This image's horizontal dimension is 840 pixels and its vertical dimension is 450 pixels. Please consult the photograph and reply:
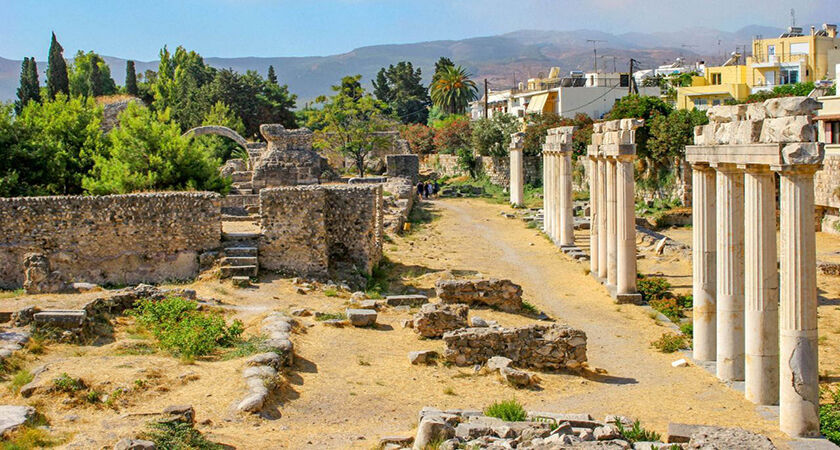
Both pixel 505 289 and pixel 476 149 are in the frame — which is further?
pixel 476 149

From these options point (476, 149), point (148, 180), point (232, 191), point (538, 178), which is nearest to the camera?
point (148, 180)

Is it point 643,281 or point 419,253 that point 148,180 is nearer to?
point 419,253

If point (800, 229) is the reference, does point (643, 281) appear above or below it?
below

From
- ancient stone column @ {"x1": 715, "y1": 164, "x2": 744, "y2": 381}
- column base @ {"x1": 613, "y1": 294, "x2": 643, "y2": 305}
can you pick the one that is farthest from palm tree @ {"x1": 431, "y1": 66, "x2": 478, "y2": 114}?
ancient stone column @ {"x1": 715, "y1": 164, "x2": 744, "y2": 381}

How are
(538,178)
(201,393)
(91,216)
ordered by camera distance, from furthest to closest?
(538,178) → (91,216) → (201,393)

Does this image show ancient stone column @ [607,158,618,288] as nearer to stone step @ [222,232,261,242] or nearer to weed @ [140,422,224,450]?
stone step @ [222,232,261,242]

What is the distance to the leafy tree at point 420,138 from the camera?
219 ft


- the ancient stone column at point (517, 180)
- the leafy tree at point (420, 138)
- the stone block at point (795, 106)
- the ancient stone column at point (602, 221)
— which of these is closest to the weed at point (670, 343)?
the stone block at point (795, 106)

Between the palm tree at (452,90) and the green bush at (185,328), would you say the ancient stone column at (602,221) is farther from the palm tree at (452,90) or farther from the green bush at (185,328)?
the palm tree at (452,90)

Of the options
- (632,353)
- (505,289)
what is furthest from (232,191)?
(632,353)

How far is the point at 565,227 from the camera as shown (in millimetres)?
27984

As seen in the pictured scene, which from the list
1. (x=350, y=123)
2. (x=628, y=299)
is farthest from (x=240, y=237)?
(x=350, y=123)

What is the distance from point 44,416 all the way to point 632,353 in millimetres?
9611

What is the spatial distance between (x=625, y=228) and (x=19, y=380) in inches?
512
